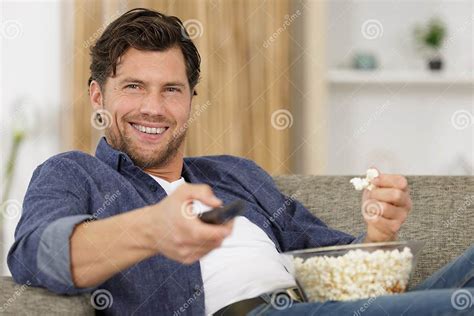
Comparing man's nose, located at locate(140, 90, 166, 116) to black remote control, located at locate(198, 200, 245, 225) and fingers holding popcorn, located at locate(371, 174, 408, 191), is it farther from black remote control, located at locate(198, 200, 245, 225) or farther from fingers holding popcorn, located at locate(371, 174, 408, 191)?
black remote control, located at locate(198, 200, 245, 225)

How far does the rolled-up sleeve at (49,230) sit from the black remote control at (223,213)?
0.90 ft

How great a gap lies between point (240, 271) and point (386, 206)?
0.32 meters

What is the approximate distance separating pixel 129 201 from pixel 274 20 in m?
1.94

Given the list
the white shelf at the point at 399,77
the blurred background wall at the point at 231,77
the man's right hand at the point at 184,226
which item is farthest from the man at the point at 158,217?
the white shelf at the point at 399,77

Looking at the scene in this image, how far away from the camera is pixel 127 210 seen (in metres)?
1.73

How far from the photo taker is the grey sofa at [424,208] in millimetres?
2002

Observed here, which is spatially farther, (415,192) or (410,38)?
(410,38)

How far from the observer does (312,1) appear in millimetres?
3537

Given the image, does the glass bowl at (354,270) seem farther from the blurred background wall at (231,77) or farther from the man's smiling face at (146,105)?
the blurred background wall at (231,77)

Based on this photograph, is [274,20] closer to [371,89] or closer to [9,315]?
[371,89]

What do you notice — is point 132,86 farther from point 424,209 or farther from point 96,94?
point 424,209

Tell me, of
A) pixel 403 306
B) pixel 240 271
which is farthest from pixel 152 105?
pixel 403 306

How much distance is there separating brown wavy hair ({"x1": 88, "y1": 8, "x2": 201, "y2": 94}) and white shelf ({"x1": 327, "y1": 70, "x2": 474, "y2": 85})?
67.8 inches

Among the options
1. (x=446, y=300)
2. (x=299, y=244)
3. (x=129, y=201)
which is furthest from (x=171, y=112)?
(x=446, y=300)
